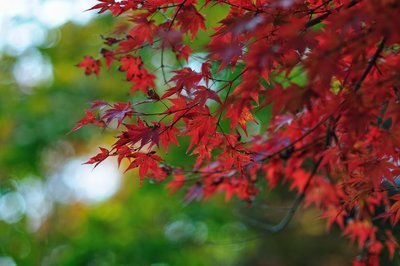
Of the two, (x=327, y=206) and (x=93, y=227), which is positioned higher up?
(x=327, y=206)

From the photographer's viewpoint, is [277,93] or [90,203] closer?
[277,93]

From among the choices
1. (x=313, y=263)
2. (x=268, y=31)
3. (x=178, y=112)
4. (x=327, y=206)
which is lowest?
(x=313, y=263)

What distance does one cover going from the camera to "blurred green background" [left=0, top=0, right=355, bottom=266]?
4.43 m

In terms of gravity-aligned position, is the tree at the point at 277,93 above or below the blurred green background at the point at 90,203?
above

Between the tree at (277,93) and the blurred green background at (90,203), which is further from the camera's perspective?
the blurred green background at (90,203)

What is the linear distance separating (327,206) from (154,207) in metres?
3.09

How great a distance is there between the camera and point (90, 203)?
8.48 meters

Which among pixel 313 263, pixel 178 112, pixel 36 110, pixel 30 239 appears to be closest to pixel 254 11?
pixel 178 112

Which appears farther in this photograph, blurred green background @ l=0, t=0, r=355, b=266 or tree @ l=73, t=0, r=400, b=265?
blurred green background @ l=0, t=0, r=355, b=266

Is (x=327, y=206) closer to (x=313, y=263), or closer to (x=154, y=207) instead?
(x=313, y=263)

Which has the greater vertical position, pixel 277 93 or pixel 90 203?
pixel 277 93

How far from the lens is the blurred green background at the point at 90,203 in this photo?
14.5 feet

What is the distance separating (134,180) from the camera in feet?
21.6

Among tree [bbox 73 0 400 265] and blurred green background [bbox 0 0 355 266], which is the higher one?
tree [bbox 73 0 400 265]
